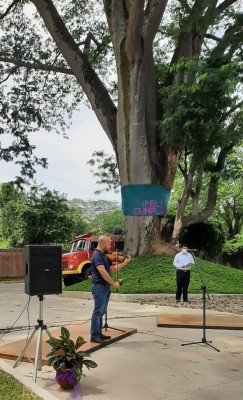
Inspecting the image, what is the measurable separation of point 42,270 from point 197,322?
483 centimetres

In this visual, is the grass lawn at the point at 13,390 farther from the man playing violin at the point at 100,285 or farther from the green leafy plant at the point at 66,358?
the man playing violin at the point at 100,285

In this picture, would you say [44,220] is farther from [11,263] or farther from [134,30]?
[134,30]

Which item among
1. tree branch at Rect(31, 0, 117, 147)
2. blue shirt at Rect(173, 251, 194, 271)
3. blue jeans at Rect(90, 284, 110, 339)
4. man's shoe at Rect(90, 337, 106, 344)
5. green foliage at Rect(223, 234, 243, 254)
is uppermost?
tree branch at Rect(31, 0, 117, 147)

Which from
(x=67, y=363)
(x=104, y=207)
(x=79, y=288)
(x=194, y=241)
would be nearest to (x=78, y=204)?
(x=104, y=207)

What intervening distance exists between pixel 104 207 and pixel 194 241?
51.6 metres

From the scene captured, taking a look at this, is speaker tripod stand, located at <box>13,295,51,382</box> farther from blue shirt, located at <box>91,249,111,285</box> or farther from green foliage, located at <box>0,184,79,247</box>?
green foliage, located at <box>0,184,79,247</box>

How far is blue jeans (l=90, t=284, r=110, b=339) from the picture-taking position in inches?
301

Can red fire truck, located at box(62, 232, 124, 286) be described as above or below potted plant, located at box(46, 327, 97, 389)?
above

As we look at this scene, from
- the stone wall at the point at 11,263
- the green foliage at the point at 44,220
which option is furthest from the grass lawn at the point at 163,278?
the green foliage at the point at 44,220

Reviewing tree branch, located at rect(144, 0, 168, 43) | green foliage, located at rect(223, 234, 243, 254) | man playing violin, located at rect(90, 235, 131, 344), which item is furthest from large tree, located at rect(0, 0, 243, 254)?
green foliage, located at rect(223, 234, 243, 254)

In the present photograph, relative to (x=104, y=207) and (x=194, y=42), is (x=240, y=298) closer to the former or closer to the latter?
(x=194, y=42)

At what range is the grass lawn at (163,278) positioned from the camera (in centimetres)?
1588

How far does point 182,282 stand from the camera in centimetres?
1403

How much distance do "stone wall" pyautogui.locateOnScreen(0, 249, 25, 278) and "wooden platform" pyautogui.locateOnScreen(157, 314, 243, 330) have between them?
2309cm
